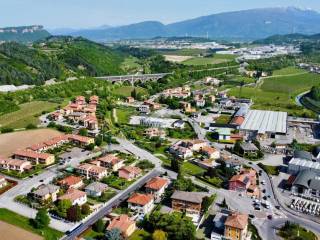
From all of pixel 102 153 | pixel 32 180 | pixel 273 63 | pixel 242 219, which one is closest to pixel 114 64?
pixel 273 63

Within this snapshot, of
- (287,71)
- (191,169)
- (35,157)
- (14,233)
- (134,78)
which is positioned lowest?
(287,71)

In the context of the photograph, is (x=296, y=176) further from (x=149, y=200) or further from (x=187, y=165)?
(x=149, y=200)

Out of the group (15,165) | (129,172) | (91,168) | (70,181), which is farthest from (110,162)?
(15,165)

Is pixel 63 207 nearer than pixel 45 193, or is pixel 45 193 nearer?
pixel 63 207

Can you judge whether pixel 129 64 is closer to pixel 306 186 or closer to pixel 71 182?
pixel 71 182

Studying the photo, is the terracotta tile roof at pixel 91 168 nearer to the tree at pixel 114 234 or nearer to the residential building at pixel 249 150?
the tree at pixel 114 234
